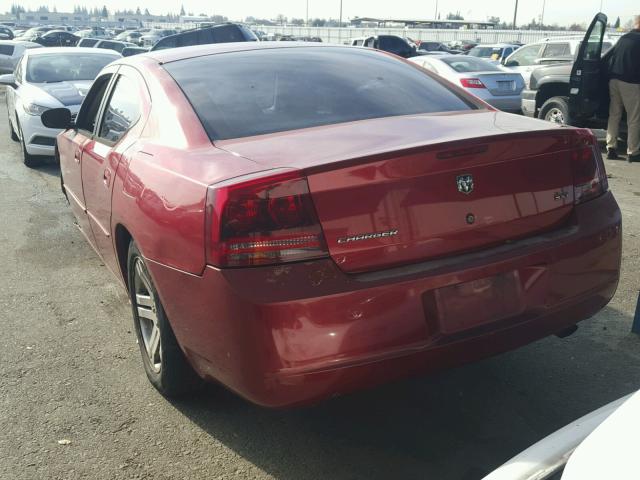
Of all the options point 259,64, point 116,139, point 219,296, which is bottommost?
point 219,296

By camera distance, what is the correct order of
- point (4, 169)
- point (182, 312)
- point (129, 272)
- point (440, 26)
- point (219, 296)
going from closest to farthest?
point (219, 296), point (182, 312), point (129, 272), point (4, 169), point (440, 26)

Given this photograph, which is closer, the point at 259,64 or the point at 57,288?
the point at 259,64

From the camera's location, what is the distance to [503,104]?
13156 mm

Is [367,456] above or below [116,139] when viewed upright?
below

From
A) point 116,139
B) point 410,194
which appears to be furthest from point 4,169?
point 410,194

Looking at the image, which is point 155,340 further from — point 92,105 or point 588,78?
point 588,78

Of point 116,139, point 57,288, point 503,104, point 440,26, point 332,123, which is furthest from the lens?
point 440,26

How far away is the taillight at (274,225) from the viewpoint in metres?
2.41

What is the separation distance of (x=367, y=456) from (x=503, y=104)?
1129 cm

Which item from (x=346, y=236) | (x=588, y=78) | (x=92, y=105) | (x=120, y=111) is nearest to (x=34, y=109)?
(x=92, y=105)

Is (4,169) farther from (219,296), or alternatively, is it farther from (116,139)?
(219,296)

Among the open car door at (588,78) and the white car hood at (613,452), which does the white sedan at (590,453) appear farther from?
the open car door at (588,78)

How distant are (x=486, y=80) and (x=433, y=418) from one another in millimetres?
10910

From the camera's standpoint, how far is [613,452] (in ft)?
4.25
